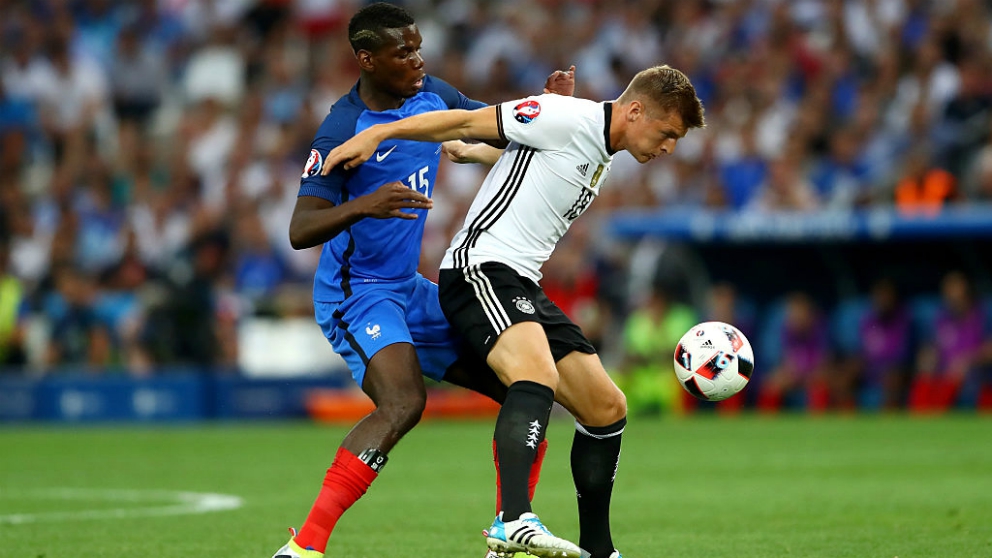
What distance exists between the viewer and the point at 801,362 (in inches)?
667

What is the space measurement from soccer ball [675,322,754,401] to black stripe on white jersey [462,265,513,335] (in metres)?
1.17

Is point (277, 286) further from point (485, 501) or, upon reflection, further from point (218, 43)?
point (485, 501)

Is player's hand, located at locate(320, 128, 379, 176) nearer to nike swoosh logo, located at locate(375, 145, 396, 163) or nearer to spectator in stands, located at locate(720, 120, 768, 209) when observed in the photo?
nike swoosh logo, located at locate(375, 145, 396, 163)

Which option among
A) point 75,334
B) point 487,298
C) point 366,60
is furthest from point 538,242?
point 75,334

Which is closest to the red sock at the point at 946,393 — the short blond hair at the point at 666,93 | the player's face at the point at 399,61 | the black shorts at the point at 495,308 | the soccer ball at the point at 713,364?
the soccer ball at the point at 713,364

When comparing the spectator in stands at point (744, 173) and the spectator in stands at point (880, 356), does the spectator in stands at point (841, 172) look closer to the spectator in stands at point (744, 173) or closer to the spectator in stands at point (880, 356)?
the spectator in stands at point (744, 173)

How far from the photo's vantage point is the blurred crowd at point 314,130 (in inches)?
661

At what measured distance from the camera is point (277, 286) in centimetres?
1905

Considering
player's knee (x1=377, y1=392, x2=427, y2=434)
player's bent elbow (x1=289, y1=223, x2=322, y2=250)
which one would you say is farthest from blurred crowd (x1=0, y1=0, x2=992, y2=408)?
player's bent elbow (x1=289, y1=223, x2=322, y2=250)

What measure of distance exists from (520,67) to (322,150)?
14488 mm

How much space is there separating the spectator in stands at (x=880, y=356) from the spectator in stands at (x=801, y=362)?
183 millimetres

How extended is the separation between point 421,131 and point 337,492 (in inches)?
58.9

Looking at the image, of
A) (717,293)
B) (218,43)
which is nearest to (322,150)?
(717,293)

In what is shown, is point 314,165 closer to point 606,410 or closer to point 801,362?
point 606,410
